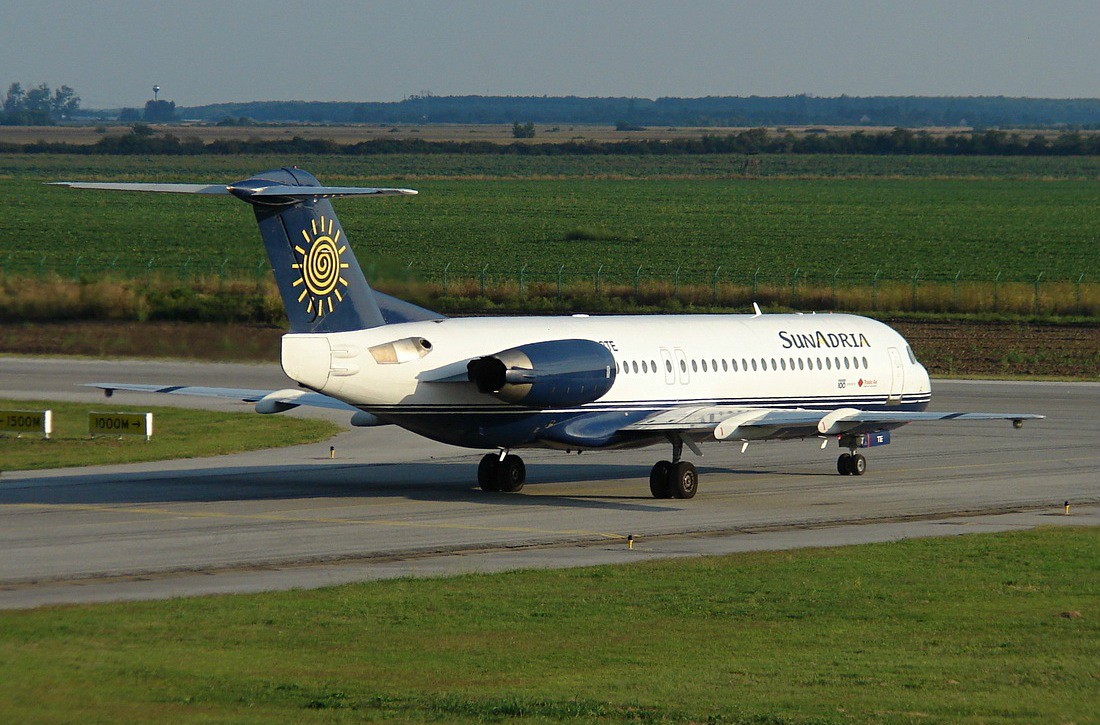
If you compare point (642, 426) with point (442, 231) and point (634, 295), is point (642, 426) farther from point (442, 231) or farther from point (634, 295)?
point (442, 231)

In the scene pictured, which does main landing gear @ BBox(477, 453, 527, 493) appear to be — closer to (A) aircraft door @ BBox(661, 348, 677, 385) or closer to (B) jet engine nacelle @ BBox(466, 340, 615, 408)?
(B) jet engine nacelle @ BBox(466, 340, 615, 408)

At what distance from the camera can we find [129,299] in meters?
62.4

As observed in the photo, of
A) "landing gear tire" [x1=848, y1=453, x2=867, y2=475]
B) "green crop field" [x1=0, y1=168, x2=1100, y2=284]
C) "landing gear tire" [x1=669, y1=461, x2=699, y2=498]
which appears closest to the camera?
"landing gear tire" [x1=669, y1=461, x2=699, y2=498]

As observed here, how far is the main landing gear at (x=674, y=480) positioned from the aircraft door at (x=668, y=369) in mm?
1477

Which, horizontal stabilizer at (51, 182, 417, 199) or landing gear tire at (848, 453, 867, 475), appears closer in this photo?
horizontal stabilizer at (51, 182, 417, 199)

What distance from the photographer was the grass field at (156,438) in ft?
133

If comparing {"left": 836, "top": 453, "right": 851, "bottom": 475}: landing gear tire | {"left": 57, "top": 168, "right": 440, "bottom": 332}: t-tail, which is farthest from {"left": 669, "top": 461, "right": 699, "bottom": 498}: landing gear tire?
{"left": 57, "top": 168, "right": 440, "bottom": 332}: t-tail

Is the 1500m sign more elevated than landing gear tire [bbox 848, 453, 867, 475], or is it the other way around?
the 1500m sign

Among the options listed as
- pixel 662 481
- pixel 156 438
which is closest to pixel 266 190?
pixel 662 481

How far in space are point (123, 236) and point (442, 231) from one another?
24.3m

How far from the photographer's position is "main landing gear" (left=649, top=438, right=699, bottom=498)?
35188 mm

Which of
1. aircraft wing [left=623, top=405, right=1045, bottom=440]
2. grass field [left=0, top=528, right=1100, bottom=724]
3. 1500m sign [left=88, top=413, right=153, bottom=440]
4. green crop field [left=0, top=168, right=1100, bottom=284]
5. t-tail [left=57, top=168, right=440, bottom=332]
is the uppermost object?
green crop field [left=0, top=168, right=1100, bottom=284]

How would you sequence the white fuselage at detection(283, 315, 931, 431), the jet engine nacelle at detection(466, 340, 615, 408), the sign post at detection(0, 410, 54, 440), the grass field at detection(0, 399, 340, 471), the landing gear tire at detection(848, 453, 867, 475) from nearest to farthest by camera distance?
the white fuselage at detection(283, 315, 931, 431), the jet engine nacelle at detection(466, 340, 615, 408), the landing gear tire at detection(848, 453, 867, 475), the grass field at detection(0, 399, 340, 471), the sign post at detection(0, 410, 54, 440)

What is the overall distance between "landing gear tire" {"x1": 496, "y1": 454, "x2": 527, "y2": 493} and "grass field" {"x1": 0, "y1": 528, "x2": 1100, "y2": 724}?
10460mm
